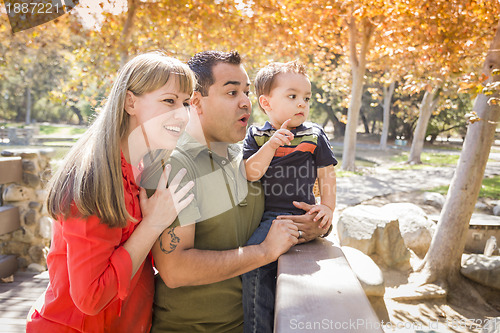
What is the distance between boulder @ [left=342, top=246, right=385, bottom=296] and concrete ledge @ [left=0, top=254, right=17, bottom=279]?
4239 millimetres

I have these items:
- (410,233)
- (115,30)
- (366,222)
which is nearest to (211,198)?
(366,222)

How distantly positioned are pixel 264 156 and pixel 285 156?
242mm

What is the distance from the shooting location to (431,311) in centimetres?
477

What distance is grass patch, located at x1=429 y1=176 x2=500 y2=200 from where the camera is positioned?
30.5 feet

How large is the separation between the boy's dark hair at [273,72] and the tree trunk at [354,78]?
31.0 ft

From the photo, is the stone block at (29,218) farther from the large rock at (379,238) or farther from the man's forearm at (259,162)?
the large rock at (379,238)

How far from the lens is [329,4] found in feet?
31.4

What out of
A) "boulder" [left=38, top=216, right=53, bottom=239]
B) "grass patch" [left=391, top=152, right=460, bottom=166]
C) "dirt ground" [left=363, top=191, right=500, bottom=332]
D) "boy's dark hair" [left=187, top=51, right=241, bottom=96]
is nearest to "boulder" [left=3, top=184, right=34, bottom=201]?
"boulder" [left=38, top=216, right=53, bottom=239]

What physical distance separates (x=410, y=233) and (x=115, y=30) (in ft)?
30.5

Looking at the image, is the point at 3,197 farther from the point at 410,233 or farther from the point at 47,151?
the point at 410,233

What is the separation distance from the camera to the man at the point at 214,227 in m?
1.53

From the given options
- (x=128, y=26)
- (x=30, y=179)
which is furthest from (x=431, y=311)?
(x=128, y=26)

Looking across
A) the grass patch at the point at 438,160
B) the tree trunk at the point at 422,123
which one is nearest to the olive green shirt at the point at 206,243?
the tree trunk at the point at 422,123

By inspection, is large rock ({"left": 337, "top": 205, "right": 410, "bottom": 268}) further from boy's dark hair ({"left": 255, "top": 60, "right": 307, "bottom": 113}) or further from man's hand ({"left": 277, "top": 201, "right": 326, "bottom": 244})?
man's hand ({"left": 277, "top": 201, "right": 326, "bottom": 244})
